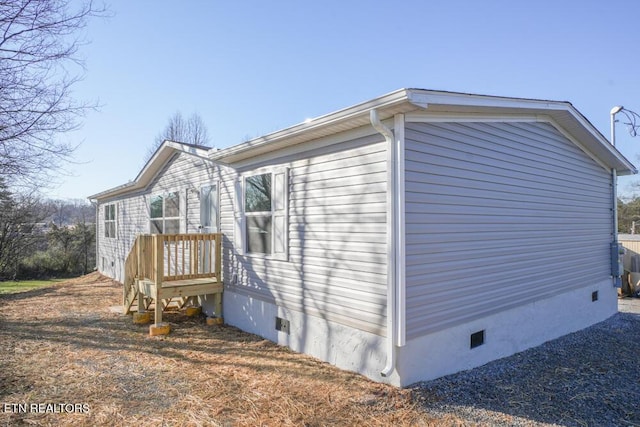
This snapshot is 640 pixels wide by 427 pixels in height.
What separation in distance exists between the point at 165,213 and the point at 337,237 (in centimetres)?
640

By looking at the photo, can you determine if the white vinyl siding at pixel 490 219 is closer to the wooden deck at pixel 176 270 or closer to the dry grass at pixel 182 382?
the dry grass at pixel 182 382

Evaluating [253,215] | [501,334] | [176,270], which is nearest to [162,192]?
[176,270]

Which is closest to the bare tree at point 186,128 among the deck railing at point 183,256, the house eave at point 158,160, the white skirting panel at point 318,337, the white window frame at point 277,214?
the house eave at point 158,160

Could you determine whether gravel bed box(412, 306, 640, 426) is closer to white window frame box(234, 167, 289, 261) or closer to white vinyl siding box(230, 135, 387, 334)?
white vinyl siding box(230, 135, 387, 334)

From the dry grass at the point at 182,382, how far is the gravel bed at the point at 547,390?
411 millimetres

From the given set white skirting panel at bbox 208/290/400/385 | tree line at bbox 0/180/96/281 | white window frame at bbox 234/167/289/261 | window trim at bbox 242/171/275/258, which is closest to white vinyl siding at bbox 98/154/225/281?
window trim at bbox 242/171/275/258

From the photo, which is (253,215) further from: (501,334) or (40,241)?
Result: (40,241)

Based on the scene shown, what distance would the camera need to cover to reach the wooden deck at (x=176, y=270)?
6.18 meters

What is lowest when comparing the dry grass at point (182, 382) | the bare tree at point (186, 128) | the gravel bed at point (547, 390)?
the gravel bed at point (547, 390)

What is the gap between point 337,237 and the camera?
456 cm

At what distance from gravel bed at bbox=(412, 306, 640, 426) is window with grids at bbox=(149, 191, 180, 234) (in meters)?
7.01

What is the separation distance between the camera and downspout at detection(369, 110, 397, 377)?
3.82m

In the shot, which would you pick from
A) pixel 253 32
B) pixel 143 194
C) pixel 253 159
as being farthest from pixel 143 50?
pixel 143 194

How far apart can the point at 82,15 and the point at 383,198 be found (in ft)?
22.7
